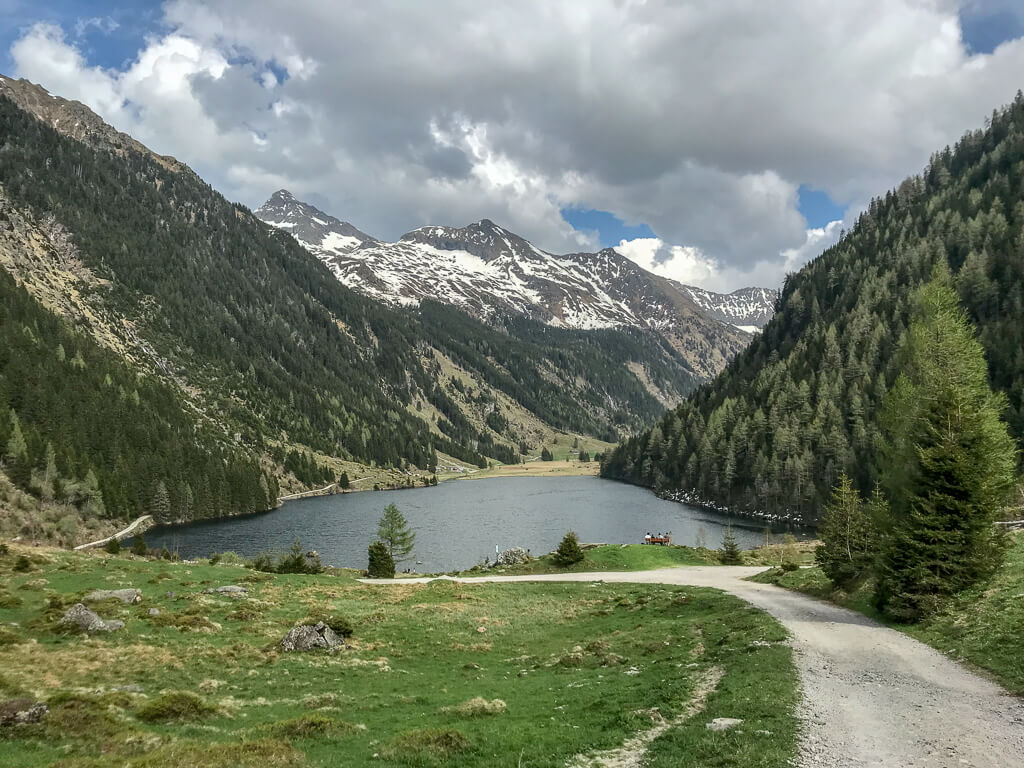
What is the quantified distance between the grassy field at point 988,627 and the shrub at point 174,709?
28.4 m

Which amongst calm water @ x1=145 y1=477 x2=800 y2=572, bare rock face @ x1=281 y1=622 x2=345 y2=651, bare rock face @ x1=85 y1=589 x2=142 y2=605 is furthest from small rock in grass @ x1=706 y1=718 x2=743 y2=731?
calm water @ x1=145 y1=477 x2=800 y2=572

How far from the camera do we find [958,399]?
102 ft

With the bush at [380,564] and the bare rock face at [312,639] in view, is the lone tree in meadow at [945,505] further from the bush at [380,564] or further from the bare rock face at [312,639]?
the bush at [380,564]

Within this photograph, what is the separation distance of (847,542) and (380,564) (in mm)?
51925

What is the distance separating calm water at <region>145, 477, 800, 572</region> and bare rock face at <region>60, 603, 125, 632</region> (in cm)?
7170

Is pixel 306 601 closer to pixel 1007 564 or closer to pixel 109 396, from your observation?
pixel 1007 564

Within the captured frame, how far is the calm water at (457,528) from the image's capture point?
11788cm

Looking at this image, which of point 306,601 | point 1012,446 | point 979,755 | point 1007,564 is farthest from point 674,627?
point 306,601

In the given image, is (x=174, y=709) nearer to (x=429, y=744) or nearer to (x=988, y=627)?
(x=429, y=744)

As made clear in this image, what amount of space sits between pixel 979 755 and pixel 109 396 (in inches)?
8558

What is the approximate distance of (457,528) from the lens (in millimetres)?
144000

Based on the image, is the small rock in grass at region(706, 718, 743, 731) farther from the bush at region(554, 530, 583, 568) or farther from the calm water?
the calm water

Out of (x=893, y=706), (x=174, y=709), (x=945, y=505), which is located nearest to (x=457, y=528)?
(x=945, y=505)

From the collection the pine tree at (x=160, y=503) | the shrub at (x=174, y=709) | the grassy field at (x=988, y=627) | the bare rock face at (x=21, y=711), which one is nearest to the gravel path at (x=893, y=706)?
the grassy field at (x=988, y=627)
